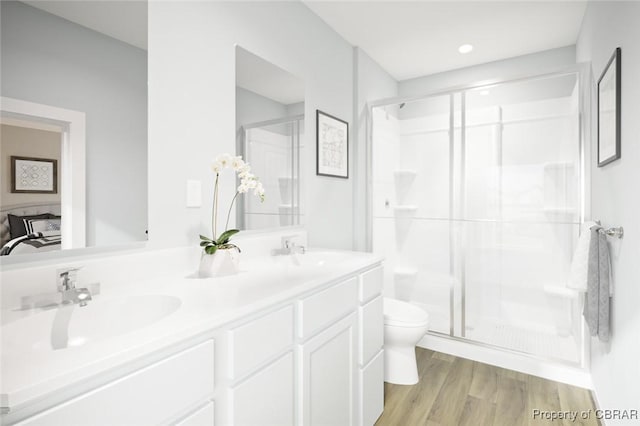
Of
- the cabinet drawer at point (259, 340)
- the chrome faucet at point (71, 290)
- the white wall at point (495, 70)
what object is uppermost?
the white wall at point (495, 70)

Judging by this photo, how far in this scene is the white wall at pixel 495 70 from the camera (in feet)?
9.57

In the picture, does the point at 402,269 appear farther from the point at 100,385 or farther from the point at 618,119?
the point at 100,385

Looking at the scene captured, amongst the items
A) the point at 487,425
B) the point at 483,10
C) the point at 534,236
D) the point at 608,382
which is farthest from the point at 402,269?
the point at 483,10

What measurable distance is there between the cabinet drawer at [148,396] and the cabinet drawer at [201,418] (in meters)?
0.03

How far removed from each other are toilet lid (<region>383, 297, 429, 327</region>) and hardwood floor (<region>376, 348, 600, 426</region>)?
0.44 m

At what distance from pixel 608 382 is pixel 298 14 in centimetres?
272

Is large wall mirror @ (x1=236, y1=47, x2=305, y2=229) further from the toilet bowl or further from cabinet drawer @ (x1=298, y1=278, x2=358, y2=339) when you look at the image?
the toilet bowl

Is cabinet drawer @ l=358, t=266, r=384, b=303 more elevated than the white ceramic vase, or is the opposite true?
the white ceramic vase

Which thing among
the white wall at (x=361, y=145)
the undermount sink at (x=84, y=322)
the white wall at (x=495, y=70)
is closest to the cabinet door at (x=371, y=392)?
the undermount sink at (x=84, y=322)

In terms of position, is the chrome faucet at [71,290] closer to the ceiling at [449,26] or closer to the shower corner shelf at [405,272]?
the ceiling at [449,26]

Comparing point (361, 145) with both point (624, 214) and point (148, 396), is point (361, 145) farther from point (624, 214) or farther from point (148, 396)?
point (148, 396)

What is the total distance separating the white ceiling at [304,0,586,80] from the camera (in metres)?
2.30

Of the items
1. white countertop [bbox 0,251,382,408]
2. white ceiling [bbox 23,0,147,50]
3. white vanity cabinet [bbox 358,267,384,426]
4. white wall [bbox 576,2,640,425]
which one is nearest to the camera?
white countertop [bbox 0,251,382,408]

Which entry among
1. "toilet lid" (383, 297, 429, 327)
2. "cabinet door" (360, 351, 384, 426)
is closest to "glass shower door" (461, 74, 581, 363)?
"toilet lid" (383, 297, 429, 327)
